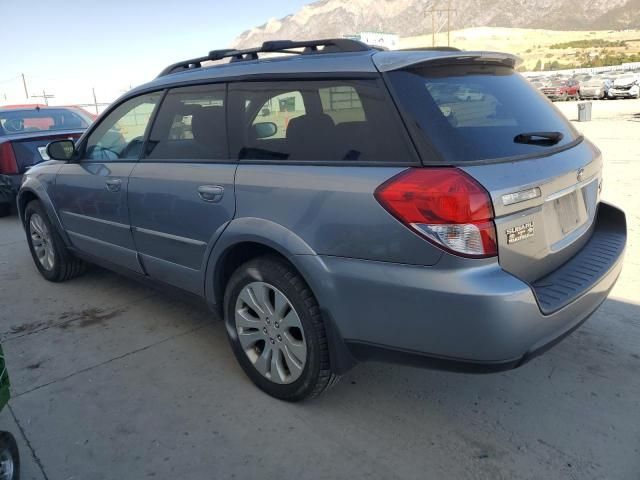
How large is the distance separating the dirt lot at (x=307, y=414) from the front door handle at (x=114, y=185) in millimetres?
1010

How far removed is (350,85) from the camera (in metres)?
2.45

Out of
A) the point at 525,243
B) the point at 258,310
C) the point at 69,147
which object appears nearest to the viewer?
the point at 525,243

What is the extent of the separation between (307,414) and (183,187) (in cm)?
146

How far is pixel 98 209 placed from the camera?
3.88 meters

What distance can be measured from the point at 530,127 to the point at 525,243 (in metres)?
0.70

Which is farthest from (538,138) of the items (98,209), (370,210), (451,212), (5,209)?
(5,209)

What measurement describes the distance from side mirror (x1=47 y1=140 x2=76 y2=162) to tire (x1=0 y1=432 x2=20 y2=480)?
2531 millimetres

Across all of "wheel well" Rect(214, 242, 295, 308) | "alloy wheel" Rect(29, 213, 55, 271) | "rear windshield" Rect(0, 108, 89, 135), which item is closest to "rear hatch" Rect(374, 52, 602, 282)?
"wheel well" Rect(214, 242, 295, 308)

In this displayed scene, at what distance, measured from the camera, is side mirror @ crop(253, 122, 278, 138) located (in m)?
2.80

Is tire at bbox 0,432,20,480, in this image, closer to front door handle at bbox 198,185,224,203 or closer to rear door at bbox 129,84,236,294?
rear door at bbox 129,84,236,294

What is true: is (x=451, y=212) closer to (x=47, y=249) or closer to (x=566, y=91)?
(x=47, y=249)

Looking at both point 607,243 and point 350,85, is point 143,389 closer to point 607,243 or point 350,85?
point 350,85

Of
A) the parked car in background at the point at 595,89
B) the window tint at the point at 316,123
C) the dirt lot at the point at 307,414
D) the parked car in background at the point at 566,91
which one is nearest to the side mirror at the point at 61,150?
the dirt lot at the point at 307,414

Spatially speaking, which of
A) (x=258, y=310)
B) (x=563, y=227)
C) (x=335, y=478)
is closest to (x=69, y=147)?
(x=258, y=310)
